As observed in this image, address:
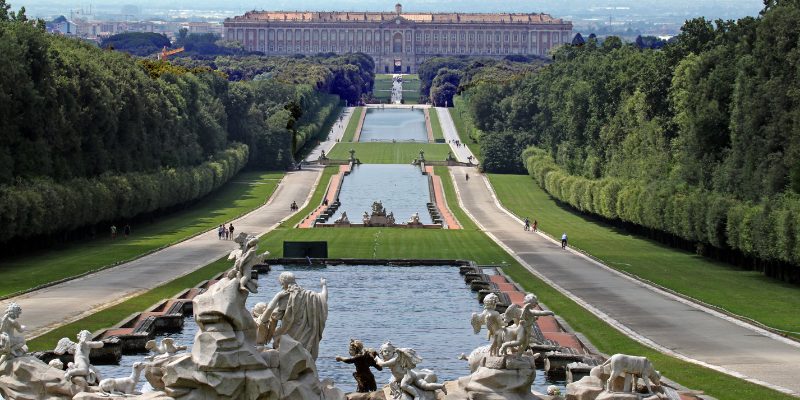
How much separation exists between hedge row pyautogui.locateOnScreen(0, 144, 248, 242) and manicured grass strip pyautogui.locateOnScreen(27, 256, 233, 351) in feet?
33.8

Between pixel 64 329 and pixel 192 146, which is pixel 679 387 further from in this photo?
pixel 192 146

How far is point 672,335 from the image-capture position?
149 feet

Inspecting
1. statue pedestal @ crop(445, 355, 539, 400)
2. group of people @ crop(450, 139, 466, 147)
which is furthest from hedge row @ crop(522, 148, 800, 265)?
group of people @ crop(450, 139, 466, 147)

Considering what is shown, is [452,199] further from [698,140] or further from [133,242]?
[133,242]

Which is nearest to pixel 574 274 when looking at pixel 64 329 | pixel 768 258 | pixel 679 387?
pixel 768 258

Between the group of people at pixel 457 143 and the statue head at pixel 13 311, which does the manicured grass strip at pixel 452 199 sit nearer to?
the group of people at pixel 457 143

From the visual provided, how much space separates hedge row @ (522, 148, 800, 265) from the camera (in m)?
66.4

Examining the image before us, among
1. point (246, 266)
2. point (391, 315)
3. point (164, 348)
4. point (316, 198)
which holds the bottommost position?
point (316, 198)

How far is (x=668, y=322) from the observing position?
48688 mm

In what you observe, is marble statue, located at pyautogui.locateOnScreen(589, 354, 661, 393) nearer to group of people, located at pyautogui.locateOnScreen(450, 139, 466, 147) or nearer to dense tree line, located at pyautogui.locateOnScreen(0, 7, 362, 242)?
dense tree line, located at pyautogui.locateOnScreen(0, 7, 362, 242)

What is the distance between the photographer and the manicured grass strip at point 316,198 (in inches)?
3862

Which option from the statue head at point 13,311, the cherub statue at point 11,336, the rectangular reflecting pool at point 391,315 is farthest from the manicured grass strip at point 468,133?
the statue head at point 13,311

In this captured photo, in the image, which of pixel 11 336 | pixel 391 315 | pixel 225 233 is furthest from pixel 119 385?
pixel 225 233

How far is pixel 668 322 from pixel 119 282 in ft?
65.5
